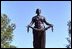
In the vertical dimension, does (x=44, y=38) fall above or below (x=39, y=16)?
below

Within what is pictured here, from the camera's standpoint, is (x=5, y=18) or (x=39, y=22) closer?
(x=39, y=22)

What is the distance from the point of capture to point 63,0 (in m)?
9.04

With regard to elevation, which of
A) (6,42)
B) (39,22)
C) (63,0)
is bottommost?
(6,42)

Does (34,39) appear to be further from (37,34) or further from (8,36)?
(8,36)

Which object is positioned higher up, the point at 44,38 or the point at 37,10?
the point at 37,10

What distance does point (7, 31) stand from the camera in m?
17.3

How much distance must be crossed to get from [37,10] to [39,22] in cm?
34

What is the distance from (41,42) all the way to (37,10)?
0.91m

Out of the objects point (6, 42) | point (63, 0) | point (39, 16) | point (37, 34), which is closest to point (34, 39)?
point (37, 34)

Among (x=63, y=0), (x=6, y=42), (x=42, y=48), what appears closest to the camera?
(x=42, y=48)

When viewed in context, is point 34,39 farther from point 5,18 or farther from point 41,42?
point 5,18

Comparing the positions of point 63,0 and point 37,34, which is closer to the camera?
point 37,34

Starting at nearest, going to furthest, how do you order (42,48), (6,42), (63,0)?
(42,48) → (63,0) → (6,42)

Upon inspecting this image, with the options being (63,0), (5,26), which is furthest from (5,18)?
(63,0)
